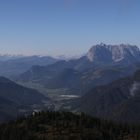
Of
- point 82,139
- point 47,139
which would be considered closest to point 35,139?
point 47,139

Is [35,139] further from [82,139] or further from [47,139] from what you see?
[82,139]
